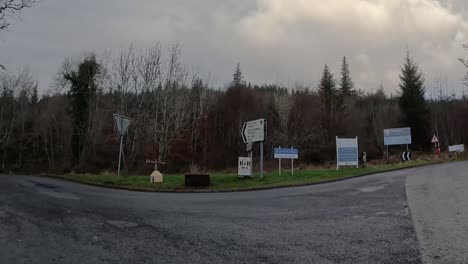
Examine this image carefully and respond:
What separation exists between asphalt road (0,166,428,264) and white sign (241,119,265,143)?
7.87m

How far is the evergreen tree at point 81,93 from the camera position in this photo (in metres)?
47.8

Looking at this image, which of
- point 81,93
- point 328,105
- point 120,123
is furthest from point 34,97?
point 120,123

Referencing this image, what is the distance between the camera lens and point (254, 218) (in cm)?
826

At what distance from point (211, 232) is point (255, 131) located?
1222 cm

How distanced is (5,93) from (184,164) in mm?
30977

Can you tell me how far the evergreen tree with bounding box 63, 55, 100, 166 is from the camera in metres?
47.8

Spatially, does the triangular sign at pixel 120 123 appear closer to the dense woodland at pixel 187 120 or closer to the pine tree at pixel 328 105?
the dense woodland at pixel 187 120

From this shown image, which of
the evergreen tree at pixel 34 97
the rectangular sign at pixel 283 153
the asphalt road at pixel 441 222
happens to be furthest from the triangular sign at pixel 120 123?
the evergreen tree at pixel 34 97

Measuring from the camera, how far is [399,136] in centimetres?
4122

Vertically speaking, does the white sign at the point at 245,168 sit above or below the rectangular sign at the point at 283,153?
below

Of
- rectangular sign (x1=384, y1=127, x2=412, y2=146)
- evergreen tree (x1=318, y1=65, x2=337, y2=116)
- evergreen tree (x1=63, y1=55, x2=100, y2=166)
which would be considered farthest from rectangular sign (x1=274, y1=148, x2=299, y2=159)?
evergreen tree (x1=318, y1=65, x2=337, y2=116)

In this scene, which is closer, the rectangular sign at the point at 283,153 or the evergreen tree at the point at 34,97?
the rectangular sign at the point at 283,153

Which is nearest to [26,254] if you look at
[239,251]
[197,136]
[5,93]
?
[239,251]

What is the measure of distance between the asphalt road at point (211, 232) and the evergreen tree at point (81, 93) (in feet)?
131
